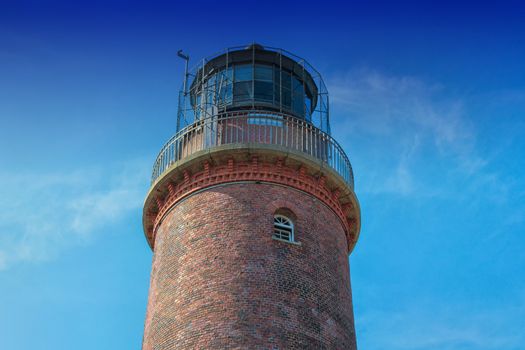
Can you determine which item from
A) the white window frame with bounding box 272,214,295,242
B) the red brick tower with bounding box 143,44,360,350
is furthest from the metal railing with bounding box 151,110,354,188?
the white window frame with bounding box 272,214,295,242

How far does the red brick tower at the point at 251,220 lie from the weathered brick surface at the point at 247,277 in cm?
3

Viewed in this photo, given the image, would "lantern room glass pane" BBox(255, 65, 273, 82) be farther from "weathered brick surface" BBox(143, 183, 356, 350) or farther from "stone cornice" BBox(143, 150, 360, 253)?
"weathered brick surface" BBox(143, 183, 356, 350)

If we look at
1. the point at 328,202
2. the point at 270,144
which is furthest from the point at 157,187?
the point at 328,202

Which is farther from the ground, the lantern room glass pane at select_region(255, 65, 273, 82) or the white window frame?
the lantern room glass pane at select_region(255, 65, 273, 82)

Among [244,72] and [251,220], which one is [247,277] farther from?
[244,72]

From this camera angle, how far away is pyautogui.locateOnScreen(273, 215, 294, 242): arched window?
1833cm

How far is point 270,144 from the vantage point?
1905 centimetres

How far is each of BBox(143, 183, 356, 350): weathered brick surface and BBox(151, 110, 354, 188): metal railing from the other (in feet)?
4.30

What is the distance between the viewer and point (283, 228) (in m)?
18.5

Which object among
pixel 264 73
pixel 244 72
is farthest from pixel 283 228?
pixel 244 72

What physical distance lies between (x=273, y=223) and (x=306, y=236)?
89 cm

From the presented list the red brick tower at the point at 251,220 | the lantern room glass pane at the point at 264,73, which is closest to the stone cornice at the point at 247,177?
the red brick tower at the point at 251,220

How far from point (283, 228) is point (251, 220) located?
0.93 metres

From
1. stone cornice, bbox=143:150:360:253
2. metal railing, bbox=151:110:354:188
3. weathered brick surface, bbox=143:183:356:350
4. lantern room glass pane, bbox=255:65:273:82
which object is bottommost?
weathered brick surface, bbox=143:183:356:350
